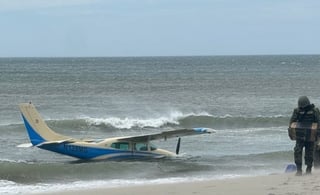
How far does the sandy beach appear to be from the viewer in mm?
11320

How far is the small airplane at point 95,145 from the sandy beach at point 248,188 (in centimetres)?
713

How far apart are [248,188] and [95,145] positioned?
9.35 meters

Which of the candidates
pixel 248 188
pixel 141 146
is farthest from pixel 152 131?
pixel 248 188

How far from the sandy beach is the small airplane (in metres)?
7.13

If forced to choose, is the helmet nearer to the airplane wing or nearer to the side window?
the airplane wing

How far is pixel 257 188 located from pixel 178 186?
1870 millimetres

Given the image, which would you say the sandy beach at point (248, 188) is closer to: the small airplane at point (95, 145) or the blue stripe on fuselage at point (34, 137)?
the small airplane at point (95, 145)

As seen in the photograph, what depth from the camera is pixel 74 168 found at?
62.2 ft

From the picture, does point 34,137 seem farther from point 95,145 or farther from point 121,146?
point 121,146

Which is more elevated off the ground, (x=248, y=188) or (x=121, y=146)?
(x=121, y=146)

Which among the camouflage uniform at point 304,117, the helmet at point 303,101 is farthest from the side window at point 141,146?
the helmet at point 303,101

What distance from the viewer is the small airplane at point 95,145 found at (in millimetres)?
20547

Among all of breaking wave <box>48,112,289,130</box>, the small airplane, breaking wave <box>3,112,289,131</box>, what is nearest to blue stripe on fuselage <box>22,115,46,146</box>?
the small airplane

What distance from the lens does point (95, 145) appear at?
67.7 ft
